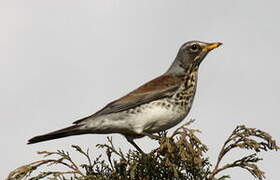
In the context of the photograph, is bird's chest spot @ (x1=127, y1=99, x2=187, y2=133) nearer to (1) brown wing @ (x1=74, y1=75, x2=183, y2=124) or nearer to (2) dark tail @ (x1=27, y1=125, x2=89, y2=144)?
(1) brown wing @ (x1=74, y1=75, x2=183, y2=124)

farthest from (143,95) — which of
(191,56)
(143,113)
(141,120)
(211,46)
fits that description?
(211,46)

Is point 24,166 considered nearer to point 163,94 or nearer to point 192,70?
point 163,94

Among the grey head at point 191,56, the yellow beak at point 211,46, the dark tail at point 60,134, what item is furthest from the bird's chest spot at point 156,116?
the yellow beak at point 211,46

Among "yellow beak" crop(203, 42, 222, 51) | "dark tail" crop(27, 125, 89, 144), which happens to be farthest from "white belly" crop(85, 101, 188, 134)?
"yellow beak" crop(203, 42, 222, 51)

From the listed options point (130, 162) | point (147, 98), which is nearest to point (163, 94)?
point (147, 98)

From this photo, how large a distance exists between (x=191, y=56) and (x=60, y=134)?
2157 millimetres

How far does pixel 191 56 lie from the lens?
8.09 meters

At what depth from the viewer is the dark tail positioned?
6.89 meters

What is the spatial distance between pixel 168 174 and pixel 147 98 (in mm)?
1630

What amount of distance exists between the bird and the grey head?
34 centimetres

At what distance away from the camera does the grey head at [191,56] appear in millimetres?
8008

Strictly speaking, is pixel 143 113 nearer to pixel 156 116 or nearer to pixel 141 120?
pixel 141 120

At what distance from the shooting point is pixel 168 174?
5.86m

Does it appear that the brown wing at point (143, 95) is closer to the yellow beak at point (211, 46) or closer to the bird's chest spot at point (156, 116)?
the bird's chest spot at point (156, 116)
